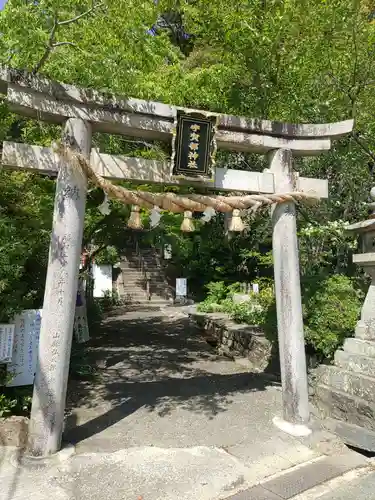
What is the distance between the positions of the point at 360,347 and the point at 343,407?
3.18 ft

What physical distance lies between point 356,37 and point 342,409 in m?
7.37

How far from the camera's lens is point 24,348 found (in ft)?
16.9

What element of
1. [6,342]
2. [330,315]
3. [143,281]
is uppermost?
[143,281]

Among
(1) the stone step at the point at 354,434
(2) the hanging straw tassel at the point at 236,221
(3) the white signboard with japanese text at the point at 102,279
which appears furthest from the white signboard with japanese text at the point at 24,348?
(3) the white signboard with japanese text at the point at 102,279

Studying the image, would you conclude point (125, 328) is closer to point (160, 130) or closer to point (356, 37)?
point (160, 130)

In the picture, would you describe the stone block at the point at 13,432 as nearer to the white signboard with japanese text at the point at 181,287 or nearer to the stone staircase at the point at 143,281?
the white signboard with japanese text at the point at 181,287

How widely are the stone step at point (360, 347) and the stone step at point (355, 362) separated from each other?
0.07 m

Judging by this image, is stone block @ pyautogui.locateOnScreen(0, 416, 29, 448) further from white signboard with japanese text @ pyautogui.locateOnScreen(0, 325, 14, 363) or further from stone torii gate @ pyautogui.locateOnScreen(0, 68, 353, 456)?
white signboard with japanese text @ pyautogui.locateOnScreen(0, 325, 14, 363)

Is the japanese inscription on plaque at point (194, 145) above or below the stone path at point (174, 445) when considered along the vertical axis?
above

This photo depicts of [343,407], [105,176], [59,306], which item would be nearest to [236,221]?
[105,176]

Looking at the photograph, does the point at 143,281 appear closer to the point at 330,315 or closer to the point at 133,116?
the point at 330,315

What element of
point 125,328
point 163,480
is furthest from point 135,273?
point 163,480

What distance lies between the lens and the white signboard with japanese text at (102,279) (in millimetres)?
24222

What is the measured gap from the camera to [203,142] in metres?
5.27
